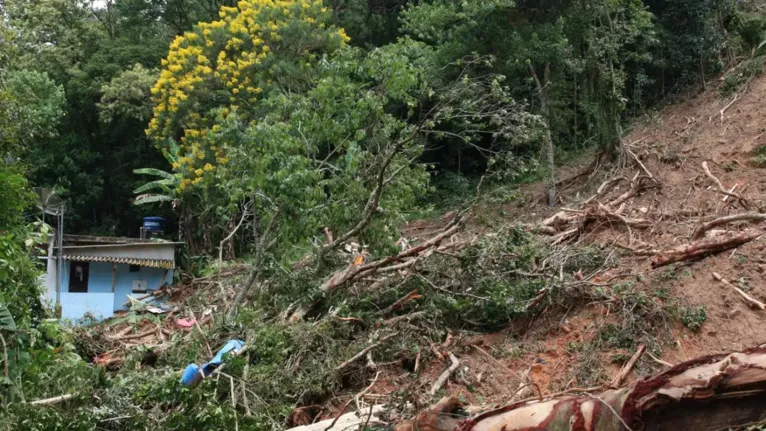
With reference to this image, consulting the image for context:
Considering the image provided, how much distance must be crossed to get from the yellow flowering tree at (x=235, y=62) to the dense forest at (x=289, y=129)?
0.17ft

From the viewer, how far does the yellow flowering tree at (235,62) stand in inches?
555

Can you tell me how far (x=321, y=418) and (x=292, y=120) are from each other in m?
3.66

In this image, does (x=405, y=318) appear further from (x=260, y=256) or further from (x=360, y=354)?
(x=260, y=256)

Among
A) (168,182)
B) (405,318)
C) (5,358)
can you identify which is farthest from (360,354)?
(168,182)

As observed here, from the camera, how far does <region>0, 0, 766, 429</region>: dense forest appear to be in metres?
5.88

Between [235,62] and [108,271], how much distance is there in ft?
19.3

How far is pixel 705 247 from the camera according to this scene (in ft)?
21.5

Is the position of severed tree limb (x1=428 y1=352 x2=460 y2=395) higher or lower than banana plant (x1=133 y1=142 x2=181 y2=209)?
lower

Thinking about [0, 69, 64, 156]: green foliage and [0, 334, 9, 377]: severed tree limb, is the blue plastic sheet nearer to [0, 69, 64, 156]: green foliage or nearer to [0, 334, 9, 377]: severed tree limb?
[0, 334, 9, 377]: severed tree limb

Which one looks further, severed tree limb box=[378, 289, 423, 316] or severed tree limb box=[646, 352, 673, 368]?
severed tree limb box=[378, 289, 423, 316]

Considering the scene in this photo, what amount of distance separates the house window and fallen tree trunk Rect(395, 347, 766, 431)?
48.0ft

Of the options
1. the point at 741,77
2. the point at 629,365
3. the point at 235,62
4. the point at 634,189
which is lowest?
the point at 629,365

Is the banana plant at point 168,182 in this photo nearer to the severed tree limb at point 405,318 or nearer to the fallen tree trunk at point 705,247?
the severed tree limb at point 405,318

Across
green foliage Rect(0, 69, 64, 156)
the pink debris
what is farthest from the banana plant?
the pink debris
